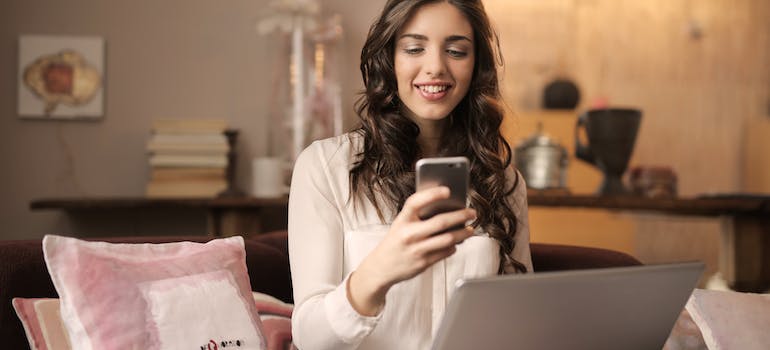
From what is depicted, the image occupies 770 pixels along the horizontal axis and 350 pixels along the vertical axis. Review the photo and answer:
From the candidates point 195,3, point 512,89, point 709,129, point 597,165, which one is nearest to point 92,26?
point 195,3

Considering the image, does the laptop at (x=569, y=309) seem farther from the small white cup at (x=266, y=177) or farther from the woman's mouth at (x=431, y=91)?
the small white cup at (x=266, y=177)

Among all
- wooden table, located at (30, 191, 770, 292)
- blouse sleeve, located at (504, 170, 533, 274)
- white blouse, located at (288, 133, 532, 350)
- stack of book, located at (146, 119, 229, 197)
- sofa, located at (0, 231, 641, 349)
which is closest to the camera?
white blouse, located at (288, 133, 532, 350)

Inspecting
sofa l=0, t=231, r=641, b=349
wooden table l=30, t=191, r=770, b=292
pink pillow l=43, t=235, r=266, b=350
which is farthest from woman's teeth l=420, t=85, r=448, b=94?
wooden table l=30, t=191, r=770, b=292

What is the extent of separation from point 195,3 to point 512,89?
8.72 ft

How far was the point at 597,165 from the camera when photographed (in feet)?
10.2

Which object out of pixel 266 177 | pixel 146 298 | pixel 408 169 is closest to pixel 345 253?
pixel 408 169

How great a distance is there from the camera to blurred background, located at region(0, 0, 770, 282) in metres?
3.25

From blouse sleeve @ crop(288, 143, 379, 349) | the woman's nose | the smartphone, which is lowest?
blouse sleeve @ crop(288, 143, 379, 349)

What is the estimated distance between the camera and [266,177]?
307cm

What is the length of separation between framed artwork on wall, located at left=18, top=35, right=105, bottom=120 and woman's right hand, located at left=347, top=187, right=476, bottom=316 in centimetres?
244

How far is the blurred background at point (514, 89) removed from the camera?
128 inches

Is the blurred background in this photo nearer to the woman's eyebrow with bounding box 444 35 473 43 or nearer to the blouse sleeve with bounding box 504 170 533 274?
the blouse sleeve with bounding box 504 170 533 274

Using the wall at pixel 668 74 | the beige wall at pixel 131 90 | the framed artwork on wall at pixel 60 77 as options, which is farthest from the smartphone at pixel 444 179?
the wall at pixel 668 74

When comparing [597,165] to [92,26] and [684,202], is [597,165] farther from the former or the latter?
[92,26]
